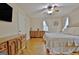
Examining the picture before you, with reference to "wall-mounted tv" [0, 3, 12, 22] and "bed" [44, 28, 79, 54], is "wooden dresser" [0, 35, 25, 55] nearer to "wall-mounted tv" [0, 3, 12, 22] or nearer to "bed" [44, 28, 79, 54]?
"wall-mounted tv" [0, 3, 12, 22]

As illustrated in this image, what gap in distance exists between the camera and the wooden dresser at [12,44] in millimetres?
1245

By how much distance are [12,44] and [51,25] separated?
60 cm

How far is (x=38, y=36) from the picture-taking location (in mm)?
1520

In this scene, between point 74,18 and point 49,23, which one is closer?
point 74,18

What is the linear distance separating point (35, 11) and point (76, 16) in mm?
524

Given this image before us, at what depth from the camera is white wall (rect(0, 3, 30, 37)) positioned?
133 centimetres

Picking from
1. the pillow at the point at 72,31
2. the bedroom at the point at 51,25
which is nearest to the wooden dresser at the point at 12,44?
the bedroom at the point at 51,25

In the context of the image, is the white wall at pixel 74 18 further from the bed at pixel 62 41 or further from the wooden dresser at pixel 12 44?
the wooden dresser at pixel 12 44

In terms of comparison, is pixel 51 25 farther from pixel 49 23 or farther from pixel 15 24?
pixel 15 24

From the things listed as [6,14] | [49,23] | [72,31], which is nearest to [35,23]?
[49,23]

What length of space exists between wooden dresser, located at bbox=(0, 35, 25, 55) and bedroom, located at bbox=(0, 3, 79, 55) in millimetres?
67

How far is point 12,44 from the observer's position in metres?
1.47

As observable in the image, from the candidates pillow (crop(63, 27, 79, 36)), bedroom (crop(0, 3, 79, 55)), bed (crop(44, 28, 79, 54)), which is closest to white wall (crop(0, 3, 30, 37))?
bedroom (crop(0, 3, 79, 55))

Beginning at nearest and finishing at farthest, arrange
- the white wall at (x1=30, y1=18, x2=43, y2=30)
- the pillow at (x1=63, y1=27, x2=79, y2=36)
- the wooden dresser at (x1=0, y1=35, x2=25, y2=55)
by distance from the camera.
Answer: the wooden dresser at (x1=0, y1=35, x2=25, y2=55) → the pillow at (x1=63, y1=27, x2=79, y2=36) → the white wall at (x1=30, y1=18, x2=43, y2=30)
